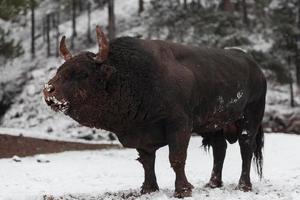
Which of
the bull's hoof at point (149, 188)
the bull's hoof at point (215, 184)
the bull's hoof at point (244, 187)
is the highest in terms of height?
the bull's hoof at point (149, 188)

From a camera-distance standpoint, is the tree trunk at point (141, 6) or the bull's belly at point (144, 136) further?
the tree trunk at point (141, 6)

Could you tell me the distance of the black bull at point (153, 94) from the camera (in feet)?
23.9

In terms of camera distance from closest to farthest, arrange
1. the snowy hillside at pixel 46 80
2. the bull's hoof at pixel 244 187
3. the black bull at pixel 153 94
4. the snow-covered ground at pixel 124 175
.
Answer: the black bull at pixel 153 94 → the snow-covered ground at pixel 124 175 → the bull's hoof at pixel 244 187 → the snowy hillside at pixel 46 80

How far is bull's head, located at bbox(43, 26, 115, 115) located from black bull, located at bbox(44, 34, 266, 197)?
0.01 meters

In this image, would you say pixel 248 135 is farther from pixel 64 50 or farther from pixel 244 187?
pixel 64 50

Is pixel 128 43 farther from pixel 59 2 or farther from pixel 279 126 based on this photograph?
pixel 59 2

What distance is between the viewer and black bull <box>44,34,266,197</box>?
7.29 metres

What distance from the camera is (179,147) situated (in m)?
7.74

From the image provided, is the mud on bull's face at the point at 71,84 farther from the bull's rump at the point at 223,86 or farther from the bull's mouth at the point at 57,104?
the bull's rump at the point at 223,86

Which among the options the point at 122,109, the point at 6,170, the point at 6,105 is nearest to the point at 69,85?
the point at 122,109

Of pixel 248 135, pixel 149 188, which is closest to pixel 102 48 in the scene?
pixel 149 188

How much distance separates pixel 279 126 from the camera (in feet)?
101

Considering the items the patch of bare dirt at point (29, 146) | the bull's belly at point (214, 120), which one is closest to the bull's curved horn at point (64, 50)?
the bull's belly at point (214, 120)

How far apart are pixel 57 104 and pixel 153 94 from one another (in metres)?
1.44
